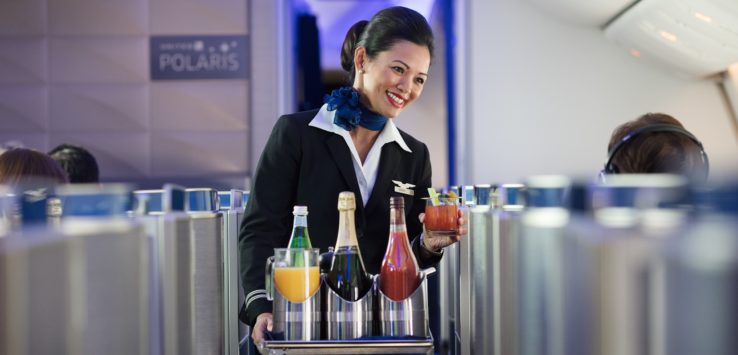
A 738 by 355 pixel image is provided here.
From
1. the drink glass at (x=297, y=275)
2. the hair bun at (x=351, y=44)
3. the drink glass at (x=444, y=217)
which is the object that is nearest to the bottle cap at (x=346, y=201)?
the drink glass at (x=297, y=275)

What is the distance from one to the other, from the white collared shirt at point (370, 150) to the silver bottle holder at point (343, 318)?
1.89ft

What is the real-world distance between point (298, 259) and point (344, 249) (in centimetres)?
13

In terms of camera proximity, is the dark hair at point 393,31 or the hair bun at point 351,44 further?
the hair bun at point 351,44

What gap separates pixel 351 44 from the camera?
6.75 feet

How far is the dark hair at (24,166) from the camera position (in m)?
2.49

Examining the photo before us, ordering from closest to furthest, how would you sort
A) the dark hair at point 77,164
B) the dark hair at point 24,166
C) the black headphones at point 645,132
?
1. the black headphones at point 645,132
2. the dark hair at point 24,166
3. the dark hair at point 77,164

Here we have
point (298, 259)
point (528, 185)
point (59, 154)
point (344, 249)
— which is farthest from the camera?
point (59, 154)

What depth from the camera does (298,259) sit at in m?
1.37

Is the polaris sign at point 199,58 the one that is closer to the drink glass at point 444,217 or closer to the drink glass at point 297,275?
the drink glass at point 444,217

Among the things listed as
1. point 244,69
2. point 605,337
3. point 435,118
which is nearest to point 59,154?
point 244,69

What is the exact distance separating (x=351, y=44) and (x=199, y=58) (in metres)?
3.83

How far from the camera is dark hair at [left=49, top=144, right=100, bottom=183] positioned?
3.70m

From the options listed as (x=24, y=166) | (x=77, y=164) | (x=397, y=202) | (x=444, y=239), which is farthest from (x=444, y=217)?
(x=77, y=164)

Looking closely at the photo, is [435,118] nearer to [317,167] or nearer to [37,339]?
[317,167]
